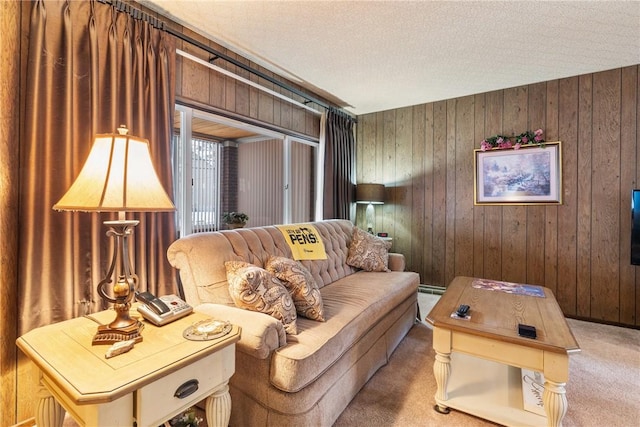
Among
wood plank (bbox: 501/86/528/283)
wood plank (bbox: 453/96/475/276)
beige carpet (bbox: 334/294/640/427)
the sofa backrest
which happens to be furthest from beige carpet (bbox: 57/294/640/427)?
wood plank (bbox: 453/96/475/276)

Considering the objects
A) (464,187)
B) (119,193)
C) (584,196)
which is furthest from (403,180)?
(119,193)

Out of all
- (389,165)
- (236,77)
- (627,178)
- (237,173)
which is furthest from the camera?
(389,165)

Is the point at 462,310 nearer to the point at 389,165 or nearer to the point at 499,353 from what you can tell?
the point at 499,353

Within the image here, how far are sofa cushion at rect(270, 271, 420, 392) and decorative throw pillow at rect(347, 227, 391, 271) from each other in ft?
0.52

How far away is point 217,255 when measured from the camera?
177 centimetres

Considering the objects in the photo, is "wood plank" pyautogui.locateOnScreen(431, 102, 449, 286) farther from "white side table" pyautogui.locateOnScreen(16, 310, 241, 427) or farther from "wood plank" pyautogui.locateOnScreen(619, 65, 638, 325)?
"white side table" pyautogui.locateOnScreen(16, 310, 241, 427)

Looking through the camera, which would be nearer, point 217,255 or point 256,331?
point 256,331

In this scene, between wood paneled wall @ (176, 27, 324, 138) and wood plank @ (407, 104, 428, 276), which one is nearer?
wood paneled wall @ (176, 27, 324, 138)

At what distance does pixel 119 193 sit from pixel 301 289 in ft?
3.41

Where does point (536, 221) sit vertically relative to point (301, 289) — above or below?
above

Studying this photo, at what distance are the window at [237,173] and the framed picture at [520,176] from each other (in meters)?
2.05

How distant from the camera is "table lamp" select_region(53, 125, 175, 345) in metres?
1.06

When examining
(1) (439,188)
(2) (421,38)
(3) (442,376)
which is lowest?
(3) (442,376)

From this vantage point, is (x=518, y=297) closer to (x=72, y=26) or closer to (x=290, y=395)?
(x=290, y=395)
